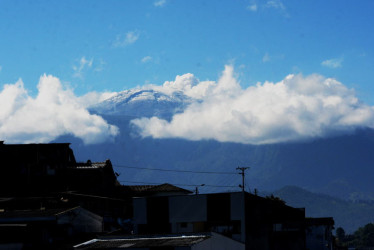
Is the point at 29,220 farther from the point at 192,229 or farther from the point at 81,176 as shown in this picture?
the point at 81,176

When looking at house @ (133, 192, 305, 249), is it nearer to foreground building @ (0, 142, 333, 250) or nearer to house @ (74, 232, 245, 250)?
foreground building @ (0, 142, 333, 250)

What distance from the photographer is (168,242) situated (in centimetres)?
6825

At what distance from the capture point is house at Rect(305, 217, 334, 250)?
10631 cm

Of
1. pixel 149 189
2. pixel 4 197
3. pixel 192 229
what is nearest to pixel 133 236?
pixel 192 229

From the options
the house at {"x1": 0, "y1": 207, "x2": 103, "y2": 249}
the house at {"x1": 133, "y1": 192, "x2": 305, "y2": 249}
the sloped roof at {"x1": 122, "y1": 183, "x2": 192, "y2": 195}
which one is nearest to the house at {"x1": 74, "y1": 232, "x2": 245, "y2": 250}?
the house at {"x1": 0, "y1": 207, "x2": 103, "y2": 249}

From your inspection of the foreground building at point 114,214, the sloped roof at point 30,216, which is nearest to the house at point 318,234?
the foreground building at point 114,214

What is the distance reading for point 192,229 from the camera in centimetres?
8956

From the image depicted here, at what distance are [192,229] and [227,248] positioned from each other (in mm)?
15944

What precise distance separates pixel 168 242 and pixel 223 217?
20.7 m

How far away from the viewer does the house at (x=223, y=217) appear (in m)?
87.0

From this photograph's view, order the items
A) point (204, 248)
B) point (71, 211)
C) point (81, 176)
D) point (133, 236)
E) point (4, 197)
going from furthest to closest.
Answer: point (81, 176) → point (4, 197) → point (71, 211) → point (133, 236) → point (204, 248)

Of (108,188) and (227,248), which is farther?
(108,188)

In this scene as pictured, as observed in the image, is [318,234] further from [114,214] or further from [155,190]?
[114,214]

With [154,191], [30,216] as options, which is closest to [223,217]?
[30,216]
